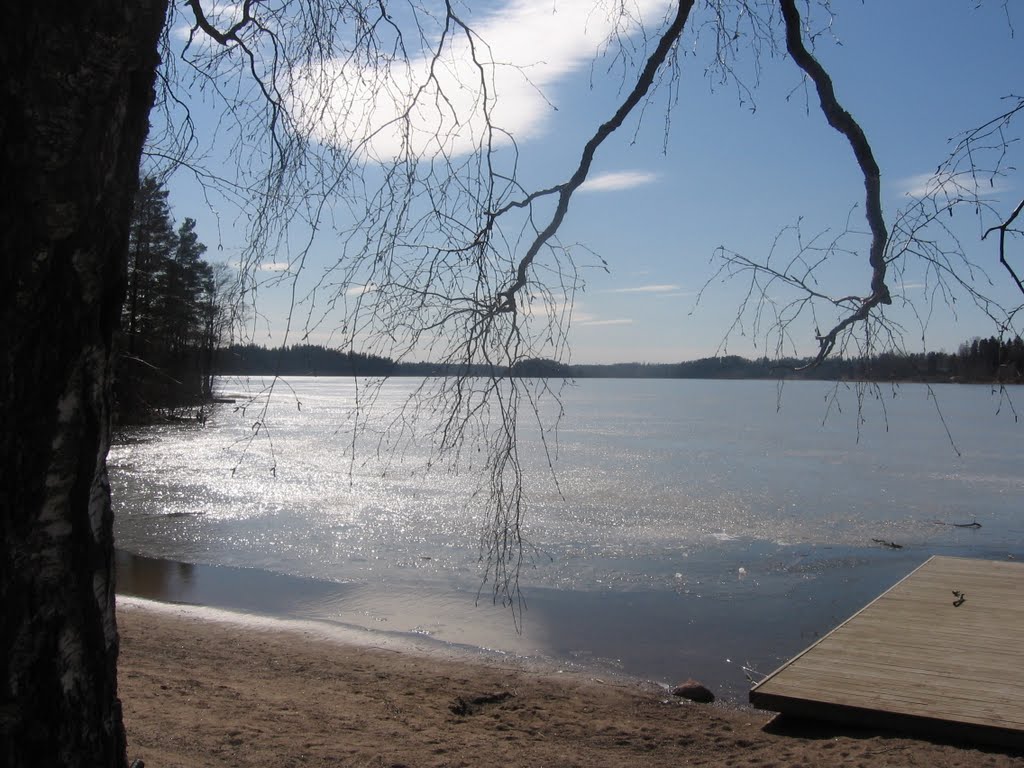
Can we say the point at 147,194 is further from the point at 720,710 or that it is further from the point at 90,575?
the point at 720,710

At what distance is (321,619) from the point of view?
9672mm

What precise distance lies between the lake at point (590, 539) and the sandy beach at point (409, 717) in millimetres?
964

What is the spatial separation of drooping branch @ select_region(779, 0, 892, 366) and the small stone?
481cm

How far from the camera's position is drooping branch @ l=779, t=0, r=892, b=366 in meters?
3.20

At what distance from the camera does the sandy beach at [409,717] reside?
16.1 feet

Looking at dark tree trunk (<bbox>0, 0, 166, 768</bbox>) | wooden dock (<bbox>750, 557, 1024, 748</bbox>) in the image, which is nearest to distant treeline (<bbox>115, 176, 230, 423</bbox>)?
dark tree trunk (<bbox>0, 0, 166, 768</bbox>)

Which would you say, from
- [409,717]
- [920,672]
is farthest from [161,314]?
[920,672]

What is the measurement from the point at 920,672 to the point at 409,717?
11.7ft

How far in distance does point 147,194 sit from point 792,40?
283 cm

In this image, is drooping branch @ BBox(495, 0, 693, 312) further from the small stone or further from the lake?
the small stone

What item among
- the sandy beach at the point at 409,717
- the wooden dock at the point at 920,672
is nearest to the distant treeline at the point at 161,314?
the sandy beach at the point at 409,717

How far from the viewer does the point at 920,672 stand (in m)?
5.90

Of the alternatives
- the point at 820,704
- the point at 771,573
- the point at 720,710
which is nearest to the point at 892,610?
the point at 720,710

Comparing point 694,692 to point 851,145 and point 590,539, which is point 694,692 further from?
point 590,539
